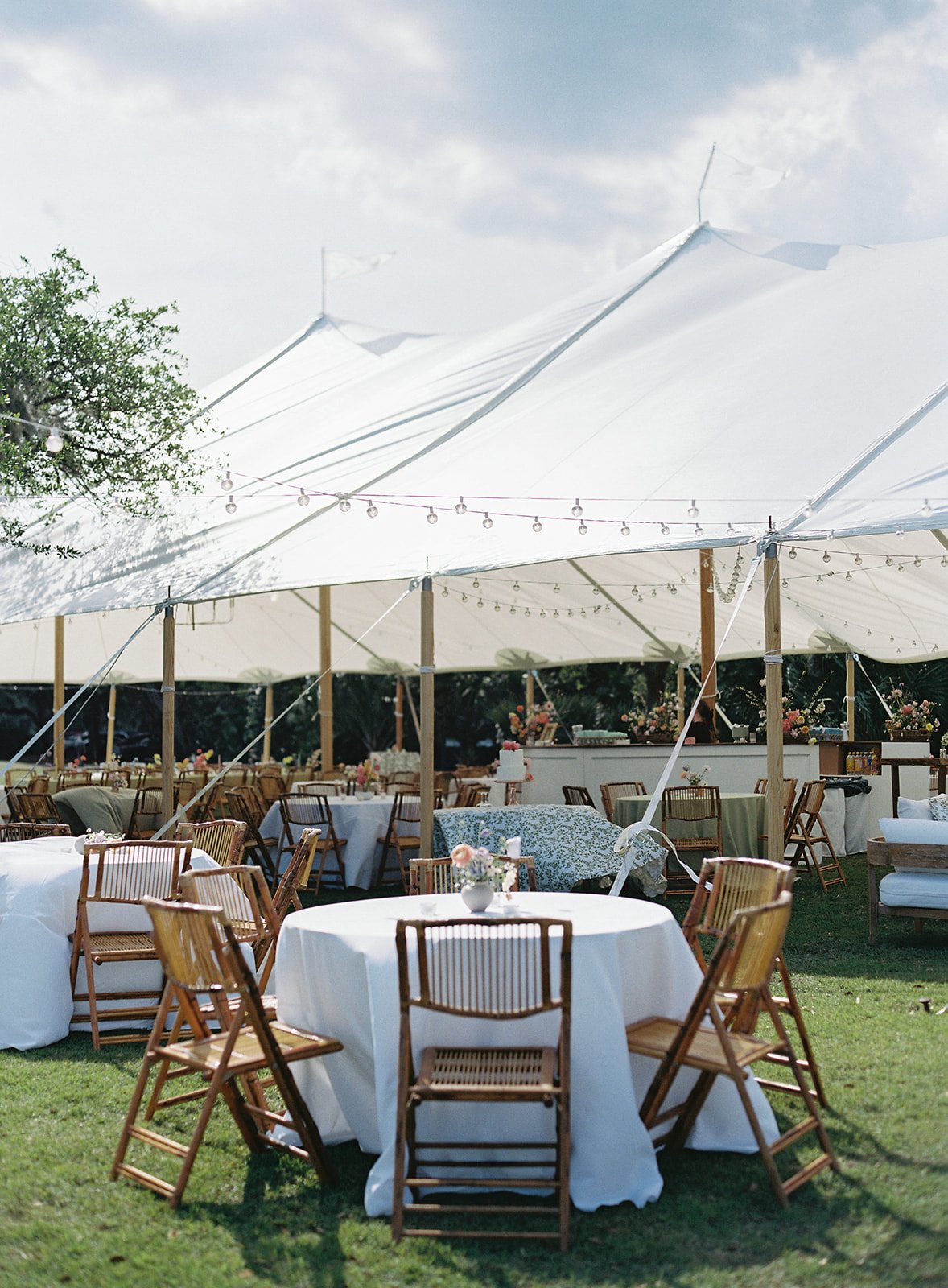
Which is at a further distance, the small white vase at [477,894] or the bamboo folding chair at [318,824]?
the bamboo folding chair at [318,824]

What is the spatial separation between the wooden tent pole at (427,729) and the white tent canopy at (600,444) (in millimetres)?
270

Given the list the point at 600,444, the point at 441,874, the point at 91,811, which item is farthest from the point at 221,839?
the point at 91,811

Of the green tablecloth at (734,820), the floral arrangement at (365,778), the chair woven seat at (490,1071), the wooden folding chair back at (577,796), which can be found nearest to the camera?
the chair woven seat at (490,1071)

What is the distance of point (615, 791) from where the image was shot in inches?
444

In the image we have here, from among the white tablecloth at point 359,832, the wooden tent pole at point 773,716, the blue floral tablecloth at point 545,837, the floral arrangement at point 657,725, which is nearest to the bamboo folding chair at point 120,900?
the wooden tent pole at point 773,716

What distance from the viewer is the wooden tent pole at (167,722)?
8.99m

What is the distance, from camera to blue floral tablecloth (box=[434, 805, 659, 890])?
9.01 metres

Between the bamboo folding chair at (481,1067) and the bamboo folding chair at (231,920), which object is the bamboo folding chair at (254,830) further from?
the bamboo folding chair at (481,1067)

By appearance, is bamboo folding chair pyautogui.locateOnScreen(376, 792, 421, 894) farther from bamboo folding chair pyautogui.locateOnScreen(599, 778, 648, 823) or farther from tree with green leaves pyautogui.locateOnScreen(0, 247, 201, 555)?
tree with green leaves pyautogui.locateOnScreen(0, 247, 201, 555)

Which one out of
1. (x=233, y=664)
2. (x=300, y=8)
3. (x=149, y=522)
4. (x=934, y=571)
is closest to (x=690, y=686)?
(x=233, y=664)

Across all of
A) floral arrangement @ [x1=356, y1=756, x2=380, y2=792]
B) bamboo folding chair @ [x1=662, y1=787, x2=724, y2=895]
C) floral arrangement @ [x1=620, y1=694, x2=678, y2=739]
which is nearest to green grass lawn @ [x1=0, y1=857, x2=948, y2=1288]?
bamboo folding chair @ [x1=662, y1=787, x2=724, y2=895]

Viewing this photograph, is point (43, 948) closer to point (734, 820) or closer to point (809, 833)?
point (734, 820)

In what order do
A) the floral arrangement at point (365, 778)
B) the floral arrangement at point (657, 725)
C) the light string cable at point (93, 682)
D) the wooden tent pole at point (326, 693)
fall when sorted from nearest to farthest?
the light string cable at point (93, 682)
the floral arrangement at point (365, 778)
the floral arrangement at point (657, 725)
the wooden tent pole at point (326, 693)

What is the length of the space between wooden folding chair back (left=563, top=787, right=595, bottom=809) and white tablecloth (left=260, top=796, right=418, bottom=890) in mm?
1446
